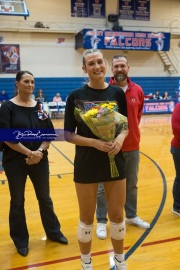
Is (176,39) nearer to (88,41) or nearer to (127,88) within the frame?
(88,41)

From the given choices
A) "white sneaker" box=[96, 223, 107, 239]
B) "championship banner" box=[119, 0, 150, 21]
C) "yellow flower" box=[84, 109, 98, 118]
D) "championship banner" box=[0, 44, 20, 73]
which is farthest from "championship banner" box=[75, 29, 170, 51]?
"yellow flower" box=[84, 109, 98, 118]

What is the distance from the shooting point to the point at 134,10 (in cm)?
1684

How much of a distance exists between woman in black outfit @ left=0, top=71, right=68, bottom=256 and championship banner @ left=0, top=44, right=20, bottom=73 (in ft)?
43.5

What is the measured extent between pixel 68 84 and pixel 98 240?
13790 mm

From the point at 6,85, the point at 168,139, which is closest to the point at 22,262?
the point at 168,139

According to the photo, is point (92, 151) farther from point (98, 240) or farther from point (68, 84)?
point (68, 84)

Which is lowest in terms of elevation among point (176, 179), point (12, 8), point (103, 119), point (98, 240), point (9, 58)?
point (98, 240)

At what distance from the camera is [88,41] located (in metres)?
15.2

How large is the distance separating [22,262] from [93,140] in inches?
57.7

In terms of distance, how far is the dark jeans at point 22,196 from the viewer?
272 centimetres

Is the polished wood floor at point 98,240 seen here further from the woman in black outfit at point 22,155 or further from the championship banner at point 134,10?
the championship banner at point 134,10

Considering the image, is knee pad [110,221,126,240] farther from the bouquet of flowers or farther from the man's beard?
the man's beard

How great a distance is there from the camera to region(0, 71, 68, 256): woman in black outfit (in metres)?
2.63

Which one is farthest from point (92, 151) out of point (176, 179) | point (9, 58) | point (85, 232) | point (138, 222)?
point (9, 58)
